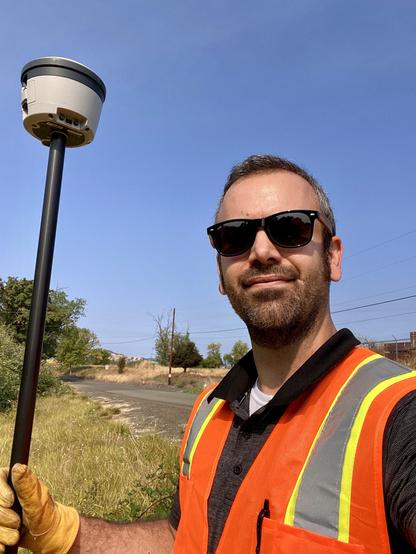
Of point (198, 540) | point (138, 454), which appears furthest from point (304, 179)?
point (138, 454)

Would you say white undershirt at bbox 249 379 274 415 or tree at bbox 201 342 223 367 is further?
tree at bbox 201 342 223 367

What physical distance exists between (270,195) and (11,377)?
51.7 ft

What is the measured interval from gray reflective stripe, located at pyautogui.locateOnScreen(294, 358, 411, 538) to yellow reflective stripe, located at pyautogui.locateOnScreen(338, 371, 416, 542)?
1 centimetres

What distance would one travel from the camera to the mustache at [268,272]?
1602 mm

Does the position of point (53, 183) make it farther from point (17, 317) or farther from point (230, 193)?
point (17, 317)

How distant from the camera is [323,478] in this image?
108 centimetres

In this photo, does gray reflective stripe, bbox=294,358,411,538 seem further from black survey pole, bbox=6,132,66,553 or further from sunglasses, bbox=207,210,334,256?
black survey pole, bbox=6,132,66,553

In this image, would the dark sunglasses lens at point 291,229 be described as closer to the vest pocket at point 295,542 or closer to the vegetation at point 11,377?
the vest pocket at point 295,542

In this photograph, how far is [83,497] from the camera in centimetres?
427

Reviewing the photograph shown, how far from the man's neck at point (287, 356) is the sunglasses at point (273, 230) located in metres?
0.34

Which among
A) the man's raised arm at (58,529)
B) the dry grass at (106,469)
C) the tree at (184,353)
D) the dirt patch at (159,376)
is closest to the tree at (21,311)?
the dirt patch at (159,376)

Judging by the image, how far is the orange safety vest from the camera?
100 cm

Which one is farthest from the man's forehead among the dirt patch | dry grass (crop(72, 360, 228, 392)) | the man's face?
dry grass (crop(72, 360, 228, 392))

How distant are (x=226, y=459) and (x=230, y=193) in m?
1.07
